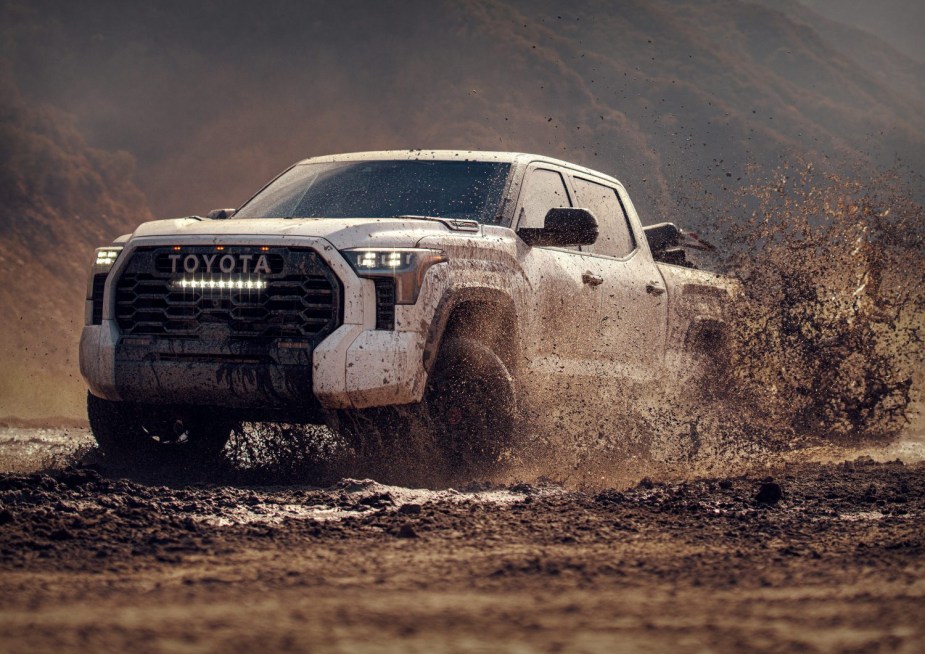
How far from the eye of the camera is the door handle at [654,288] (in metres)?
8.07

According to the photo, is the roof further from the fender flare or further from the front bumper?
the front bumper

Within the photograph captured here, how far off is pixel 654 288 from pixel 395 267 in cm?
277

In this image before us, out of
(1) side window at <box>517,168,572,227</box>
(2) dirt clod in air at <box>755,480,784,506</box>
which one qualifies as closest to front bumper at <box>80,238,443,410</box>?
(1) side window at <box>517,168,572,227</box>

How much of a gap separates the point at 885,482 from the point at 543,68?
59.9m

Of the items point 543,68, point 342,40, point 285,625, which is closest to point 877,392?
point 285,625

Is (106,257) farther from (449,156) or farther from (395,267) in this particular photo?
(449,156)

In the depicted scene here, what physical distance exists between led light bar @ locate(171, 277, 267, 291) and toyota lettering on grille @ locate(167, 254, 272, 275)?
43 millimetres

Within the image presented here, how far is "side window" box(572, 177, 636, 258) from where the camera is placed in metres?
7.80

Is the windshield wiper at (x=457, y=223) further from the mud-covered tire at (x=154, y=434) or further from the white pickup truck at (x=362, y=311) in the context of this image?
the mud-covered tire at (x=154, y=434)

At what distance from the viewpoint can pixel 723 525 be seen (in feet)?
16.5

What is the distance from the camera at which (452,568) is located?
12.9ft

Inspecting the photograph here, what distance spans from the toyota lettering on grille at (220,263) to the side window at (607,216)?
94.4 inches

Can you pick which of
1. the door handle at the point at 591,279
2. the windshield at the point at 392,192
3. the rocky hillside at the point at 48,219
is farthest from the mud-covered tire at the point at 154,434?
the rocky hillside at the point at 48,219

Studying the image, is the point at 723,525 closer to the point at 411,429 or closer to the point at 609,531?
the point at 609,531
